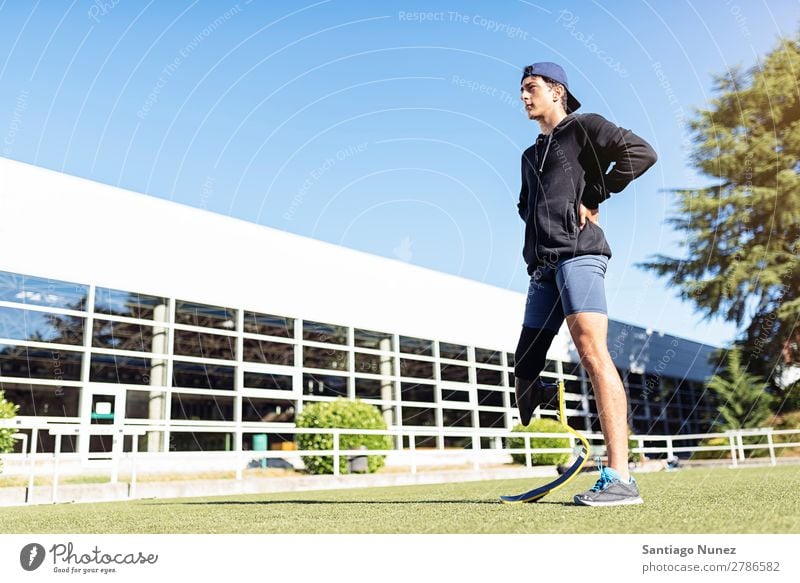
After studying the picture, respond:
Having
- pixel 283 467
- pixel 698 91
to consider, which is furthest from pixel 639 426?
pixel 698 91

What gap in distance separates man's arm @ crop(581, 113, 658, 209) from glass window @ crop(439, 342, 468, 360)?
11.3m

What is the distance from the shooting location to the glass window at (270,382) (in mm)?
13242

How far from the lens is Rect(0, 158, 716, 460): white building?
10.1 meters

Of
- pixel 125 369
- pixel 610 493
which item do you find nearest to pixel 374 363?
pixel 125 369

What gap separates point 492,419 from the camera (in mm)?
15547

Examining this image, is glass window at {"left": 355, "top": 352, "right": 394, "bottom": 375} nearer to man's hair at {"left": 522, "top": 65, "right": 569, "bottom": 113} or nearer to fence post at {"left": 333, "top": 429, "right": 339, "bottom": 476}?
fence post at {"left": 333, "top": 429, "right": 339, "bottom": 476}

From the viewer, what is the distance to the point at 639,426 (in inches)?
888

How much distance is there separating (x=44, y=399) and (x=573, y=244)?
13373 millimetres

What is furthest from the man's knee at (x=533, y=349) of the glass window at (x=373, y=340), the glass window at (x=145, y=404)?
the glass window at (x=373, y=340)

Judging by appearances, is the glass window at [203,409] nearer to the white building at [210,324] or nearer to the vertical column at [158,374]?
the white building at [210,324]

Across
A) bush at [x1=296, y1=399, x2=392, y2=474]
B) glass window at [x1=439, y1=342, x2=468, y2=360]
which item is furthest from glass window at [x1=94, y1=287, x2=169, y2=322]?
glass window at [x1=439, y1=342, x2=468, y2=360]

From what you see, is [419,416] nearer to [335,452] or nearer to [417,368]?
[417,368]
